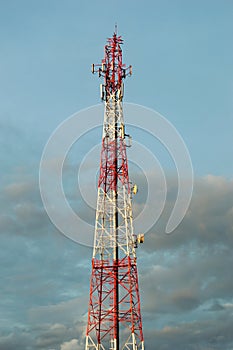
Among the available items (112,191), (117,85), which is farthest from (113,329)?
(117,85)

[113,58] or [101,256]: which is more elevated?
[113,58]

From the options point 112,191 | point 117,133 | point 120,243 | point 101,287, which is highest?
point 117,133

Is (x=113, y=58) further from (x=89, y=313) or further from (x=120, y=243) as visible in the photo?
(x=89, y=313)

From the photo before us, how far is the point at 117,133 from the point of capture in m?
99.4

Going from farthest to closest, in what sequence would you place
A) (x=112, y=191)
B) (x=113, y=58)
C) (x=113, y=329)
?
1. (x=113, y=58)
2. (x=112, y=191)
3. (x=113, y=329)

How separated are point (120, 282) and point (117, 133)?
2275cm

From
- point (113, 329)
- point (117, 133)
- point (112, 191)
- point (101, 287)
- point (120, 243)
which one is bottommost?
point (113, 329)

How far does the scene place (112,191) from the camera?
96.4m

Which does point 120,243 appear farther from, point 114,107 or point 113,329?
point 114,107

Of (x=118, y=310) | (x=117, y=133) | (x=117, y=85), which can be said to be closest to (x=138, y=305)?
(x=118, y=310)

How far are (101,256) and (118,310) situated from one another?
805cm

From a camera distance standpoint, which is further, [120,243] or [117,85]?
[117,85]

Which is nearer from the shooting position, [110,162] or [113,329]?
[113,329]

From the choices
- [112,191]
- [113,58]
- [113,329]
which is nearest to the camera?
[113,329]
